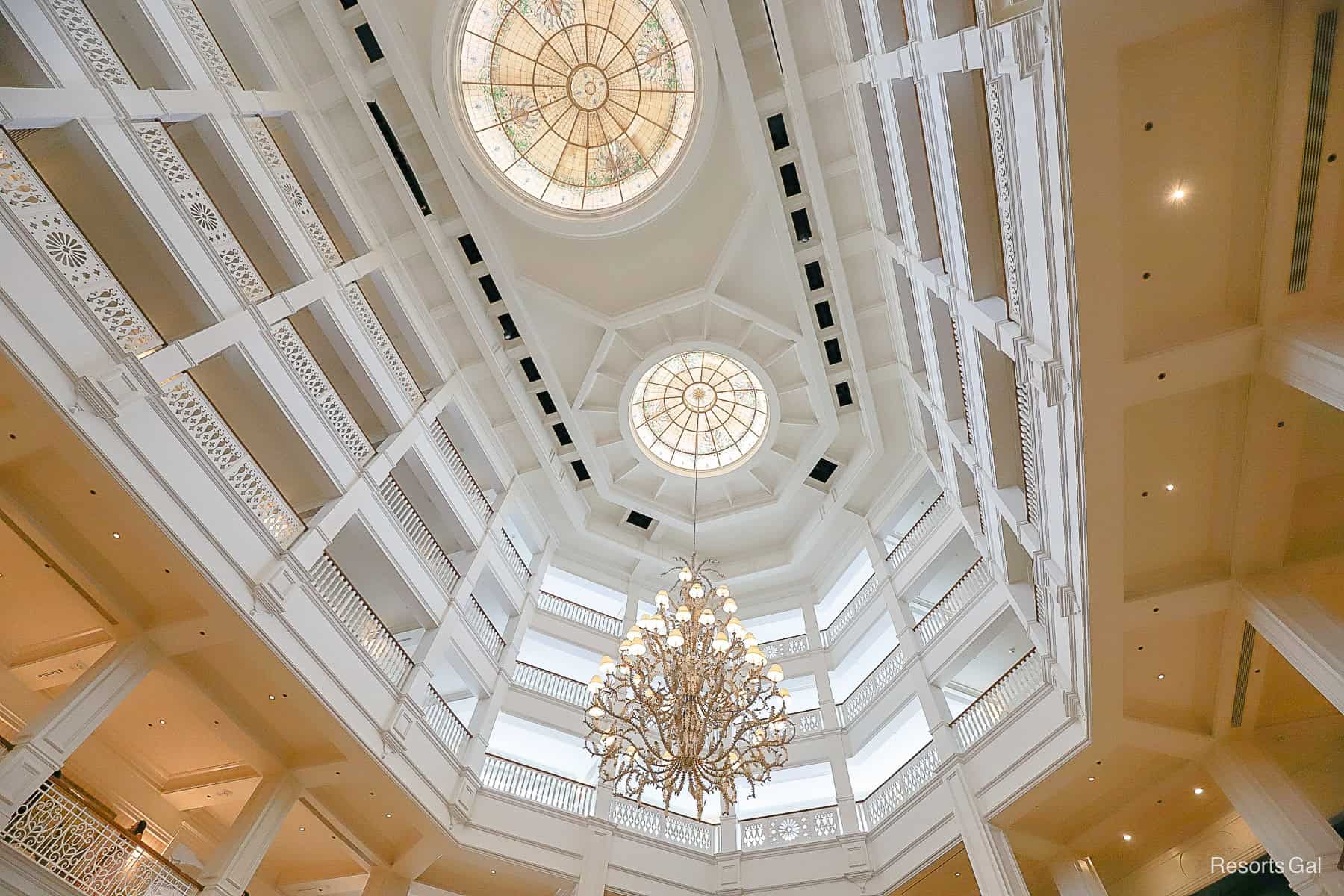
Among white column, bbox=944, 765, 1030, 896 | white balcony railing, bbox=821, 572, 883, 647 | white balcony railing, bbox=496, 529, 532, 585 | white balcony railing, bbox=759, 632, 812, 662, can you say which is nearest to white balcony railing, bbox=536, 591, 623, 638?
white balcony railing, bbox=496, 529, 532, 585

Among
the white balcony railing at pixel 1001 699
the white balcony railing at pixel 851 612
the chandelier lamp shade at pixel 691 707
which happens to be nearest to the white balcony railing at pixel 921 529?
the white balcony railing at pixel 851 612

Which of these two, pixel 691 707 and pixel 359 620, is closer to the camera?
pixel 691 707

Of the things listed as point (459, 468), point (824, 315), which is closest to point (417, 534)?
point (459, 468)

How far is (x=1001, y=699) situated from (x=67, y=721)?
11296mm

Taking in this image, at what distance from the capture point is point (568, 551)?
1628 cm

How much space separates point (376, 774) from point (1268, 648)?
10.4 m

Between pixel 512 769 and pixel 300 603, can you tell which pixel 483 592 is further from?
pixel 300 603

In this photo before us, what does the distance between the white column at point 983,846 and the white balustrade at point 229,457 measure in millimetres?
9562

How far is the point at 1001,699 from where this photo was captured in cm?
1022

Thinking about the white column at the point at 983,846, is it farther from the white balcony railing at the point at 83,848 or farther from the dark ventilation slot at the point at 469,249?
the dark ventilation slot at the point at 469,249

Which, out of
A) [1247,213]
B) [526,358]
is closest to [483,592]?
Answer: [526,358]

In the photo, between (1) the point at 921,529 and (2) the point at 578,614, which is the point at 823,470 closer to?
(1) the point at 921,529

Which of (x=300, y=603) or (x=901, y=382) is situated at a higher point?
(x=901, y=382)

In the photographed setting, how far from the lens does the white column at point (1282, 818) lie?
691cm
